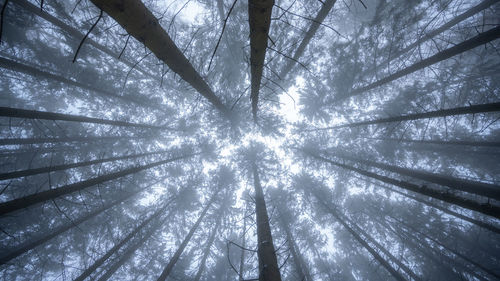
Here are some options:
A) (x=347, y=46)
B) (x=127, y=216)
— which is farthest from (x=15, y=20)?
(x=347, y=46)

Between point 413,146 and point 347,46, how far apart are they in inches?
319

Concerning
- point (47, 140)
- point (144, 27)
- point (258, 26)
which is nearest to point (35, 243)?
point (47, 140)

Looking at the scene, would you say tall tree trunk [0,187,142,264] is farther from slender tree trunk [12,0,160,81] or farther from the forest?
slender tree trunk [12,0,160,81]

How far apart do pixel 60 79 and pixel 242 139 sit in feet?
28.9

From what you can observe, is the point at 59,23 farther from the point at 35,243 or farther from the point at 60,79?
the point at 35,243

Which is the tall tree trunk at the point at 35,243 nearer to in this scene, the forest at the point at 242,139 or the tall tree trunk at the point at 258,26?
the forest at the point at 242,139

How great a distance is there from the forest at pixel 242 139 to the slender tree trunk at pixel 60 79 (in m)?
0.08

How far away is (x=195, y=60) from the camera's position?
9.38 meters

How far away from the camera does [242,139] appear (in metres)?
13.2

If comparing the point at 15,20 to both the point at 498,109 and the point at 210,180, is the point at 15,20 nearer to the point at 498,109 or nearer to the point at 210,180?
the point at 210,180

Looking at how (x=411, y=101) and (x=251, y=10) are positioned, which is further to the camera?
(x=411, y=101)

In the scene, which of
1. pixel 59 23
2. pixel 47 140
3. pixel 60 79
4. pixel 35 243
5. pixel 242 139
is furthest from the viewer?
pixel 242 139

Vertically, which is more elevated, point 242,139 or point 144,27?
point 242,139

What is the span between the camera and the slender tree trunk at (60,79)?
595 centimetres
